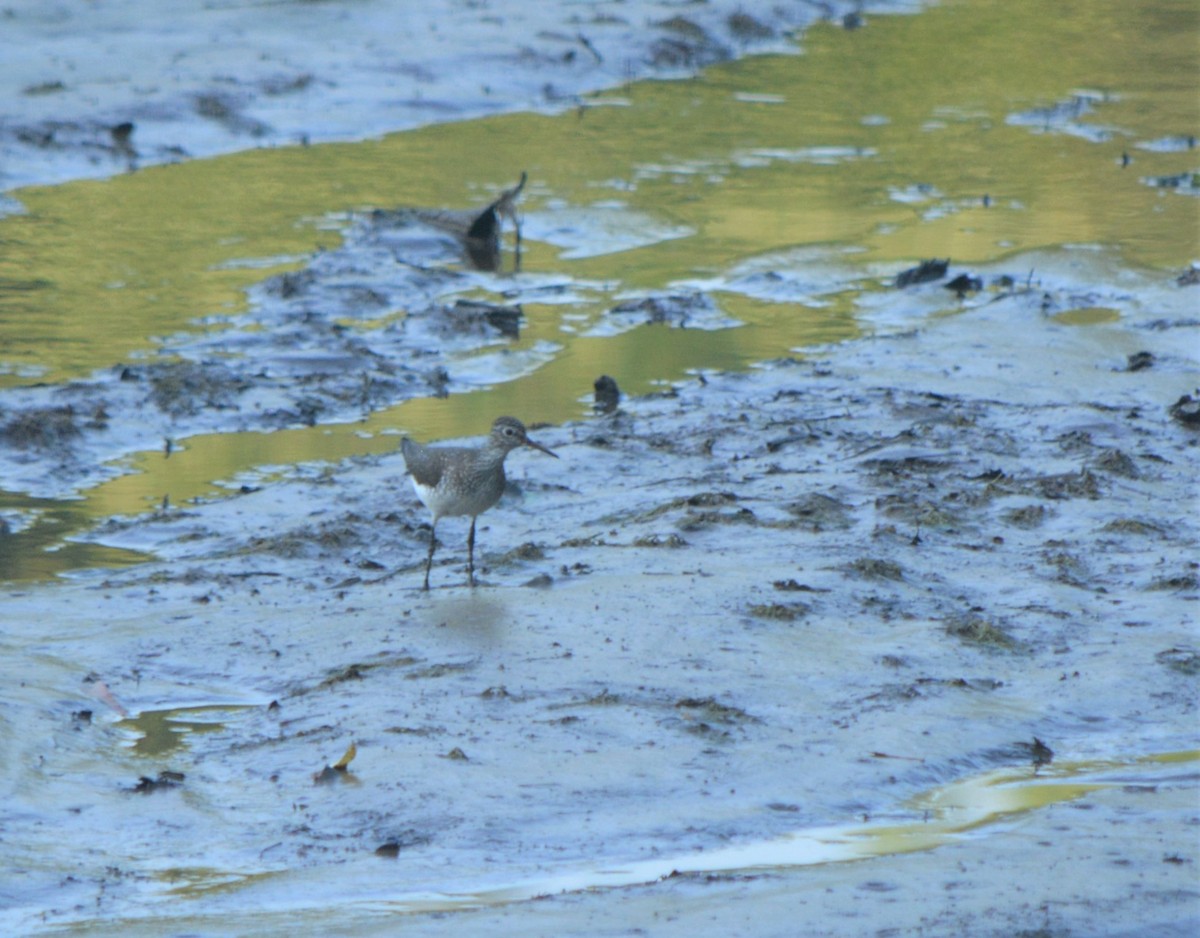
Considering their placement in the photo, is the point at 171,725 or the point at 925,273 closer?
the point at 171,725

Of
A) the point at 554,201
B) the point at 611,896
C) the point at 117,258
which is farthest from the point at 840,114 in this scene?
the point at 611,896

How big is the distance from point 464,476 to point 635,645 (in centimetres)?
129

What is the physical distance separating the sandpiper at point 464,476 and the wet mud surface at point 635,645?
0.34 m

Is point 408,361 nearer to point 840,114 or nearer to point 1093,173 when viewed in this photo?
point 1093,173

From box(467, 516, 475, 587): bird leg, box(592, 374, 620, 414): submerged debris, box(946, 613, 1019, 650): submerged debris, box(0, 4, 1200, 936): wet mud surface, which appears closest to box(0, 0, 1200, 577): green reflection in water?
box(592, 374, 620, 414): submerged debris

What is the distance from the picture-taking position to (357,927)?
15.4 feet

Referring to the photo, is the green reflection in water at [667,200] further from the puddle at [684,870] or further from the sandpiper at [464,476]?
the puddle at [684,870]

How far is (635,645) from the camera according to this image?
22.0 feet

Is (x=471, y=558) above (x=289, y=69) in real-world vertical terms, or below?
below

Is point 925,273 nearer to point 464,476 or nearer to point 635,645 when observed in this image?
point 464,476

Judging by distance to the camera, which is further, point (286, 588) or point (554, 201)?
point (554, 201)

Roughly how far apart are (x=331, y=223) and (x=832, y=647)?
8.29 m

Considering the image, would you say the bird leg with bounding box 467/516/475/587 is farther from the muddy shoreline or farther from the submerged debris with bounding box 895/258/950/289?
the muddy shoreline

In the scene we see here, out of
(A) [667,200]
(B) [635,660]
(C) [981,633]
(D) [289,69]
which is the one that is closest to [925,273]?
(A) [667,200]
